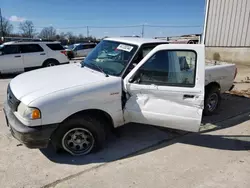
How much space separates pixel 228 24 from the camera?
505 inches

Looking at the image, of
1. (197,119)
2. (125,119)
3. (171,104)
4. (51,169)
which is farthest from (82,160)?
(197,119)

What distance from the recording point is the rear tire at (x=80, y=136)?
119 inches

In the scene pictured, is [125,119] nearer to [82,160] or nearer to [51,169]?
[82,160]

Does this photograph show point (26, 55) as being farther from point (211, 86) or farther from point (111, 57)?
point (211, 86)

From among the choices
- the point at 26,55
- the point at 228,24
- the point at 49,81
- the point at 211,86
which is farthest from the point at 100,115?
the point at 228,24

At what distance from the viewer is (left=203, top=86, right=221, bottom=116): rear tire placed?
16.5 ft

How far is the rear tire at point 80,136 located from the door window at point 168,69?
3.04 feet

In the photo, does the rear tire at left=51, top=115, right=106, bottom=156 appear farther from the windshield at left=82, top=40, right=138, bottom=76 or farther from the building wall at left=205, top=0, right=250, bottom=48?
the building wall at left=205, top=0, right=250, bottom=48

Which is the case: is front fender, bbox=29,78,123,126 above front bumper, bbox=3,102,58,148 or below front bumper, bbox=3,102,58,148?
above

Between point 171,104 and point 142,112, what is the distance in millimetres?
463

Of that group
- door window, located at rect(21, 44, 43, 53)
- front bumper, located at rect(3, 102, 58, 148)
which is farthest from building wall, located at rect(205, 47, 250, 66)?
front bumper, located at rect(3, 102, 58, 148)

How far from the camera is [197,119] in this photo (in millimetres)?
3213

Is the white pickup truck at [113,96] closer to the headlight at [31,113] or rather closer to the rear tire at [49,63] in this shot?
the headlight at [31,113]

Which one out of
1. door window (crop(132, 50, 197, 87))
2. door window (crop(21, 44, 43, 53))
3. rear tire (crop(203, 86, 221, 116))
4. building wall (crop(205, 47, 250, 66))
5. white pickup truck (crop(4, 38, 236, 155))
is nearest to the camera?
white pickup truck (crop(4, 38, 236, 155))
